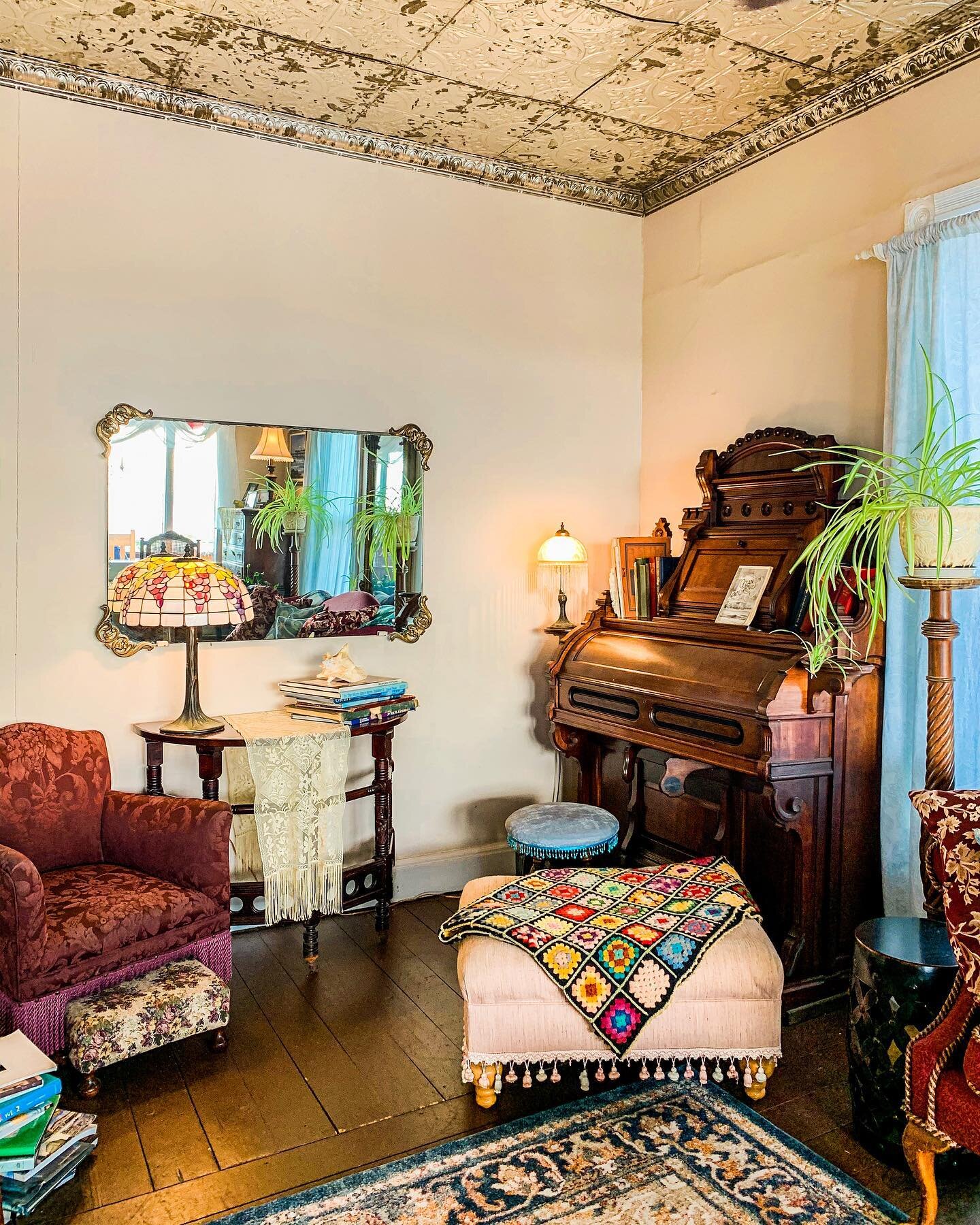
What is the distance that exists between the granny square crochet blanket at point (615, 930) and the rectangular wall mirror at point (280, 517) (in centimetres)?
146

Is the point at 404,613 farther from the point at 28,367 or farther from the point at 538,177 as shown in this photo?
the point at 538,177

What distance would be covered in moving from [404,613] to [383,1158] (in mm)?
2137

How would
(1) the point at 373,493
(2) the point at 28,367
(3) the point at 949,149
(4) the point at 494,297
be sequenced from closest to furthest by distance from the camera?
(3) the point at 949,149
(2) the point at 28,367
(1) the point at 373,493
(4) the point at 494,297

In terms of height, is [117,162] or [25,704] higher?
[117,162]

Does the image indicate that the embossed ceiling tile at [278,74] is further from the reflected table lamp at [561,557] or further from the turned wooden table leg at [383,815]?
the turned wooden table leg at [383,815]

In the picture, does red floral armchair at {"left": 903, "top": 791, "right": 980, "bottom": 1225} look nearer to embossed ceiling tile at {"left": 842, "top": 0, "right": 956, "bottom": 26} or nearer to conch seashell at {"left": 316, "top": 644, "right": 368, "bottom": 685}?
conch seashell at {"left": 316, "top": 644, "right": 368, "bottom": 685}

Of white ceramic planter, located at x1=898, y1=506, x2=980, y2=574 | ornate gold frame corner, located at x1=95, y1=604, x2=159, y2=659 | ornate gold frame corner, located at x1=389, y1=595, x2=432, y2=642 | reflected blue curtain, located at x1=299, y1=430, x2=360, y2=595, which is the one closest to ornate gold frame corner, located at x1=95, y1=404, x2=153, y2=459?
ornate gold frame corner, located at x1=95, y1=604, x2=159, y2=659

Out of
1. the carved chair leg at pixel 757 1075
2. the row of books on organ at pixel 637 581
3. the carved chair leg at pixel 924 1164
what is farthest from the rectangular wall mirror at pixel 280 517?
the carved chair leg at pixel 924 1164

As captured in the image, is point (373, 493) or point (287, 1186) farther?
point (373, 493)

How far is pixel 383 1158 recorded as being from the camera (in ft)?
7.68

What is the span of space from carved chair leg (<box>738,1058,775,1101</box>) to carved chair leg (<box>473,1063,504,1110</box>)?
25.6 inches

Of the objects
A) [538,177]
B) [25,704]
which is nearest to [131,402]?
[25,704]

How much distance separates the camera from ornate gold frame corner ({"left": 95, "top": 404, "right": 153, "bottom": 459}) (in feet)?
11.2

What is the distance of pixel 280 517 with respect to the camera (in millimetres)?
3736
